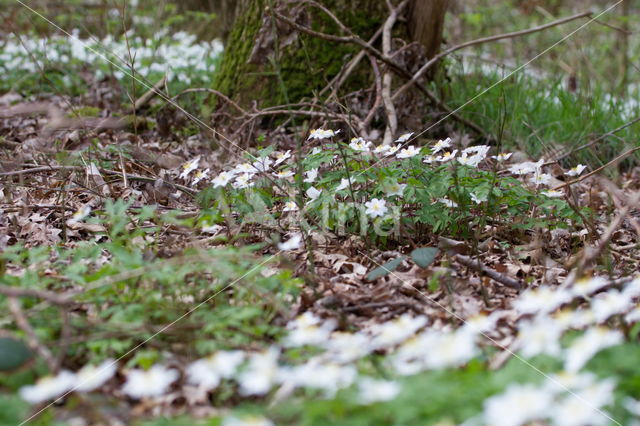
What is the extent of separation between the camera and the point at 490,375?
3.98 feet

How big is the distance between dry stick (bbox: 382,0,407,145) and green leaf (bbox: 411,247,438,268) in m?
1.30

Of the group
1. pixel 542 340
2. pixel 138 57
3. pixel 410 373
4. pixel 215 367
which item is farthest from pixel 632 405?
pixel 138 57

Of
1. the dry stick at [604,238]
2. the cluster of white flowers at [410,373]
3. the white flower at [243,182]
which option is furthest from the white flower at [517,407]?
the white flower at [243,182]

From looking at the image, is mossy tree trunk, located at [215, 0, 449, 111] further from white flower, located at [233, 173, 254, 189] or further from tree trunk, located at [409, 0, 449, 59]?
white flower, located at [233, 173, 254, 189]

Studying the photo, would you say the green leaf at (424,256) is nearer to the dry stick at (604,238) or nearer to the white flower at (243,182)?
the dry stick at (604,238)

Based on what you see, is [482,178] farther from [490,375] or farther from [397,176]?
[490,375]

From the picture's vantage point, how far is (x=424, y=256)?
202cm

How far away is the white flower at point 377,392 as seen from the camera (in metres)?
1.10

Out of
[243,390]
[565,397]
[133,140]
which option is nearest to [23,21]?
[133,140]

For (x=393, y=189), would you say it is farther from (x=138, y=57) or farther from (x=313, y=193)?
(x=138, y=57)

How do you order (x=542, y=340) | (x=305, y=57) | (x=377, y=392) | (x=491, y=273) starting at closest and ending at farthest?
1. (x=377, y=392)
2. (x=542, y=340)
3. (x=491, y=273)
4. (x=305, y=57)

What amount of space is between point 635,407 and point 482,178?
1455 mm

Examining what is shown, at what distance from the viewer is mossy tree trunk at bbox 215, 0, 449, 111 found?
3.89 m

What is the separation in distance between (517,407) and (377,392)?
0.25 m
